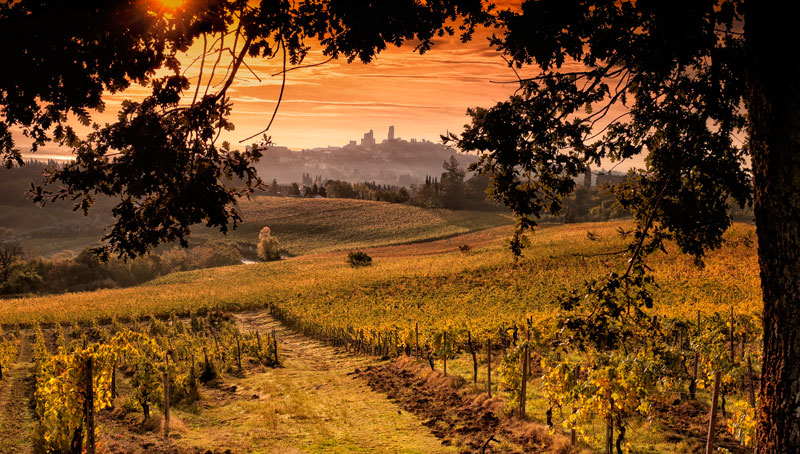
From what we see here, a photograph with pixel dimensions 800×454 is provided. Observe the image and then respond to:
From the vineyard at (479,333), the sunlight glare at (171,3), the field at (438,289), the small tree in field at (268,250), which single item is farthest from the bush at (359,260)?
the sunlight glare at (171,3)

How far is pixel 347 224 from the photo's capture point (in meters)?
127

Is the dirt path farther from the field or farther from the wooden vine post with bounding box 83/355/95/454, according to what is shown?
the field

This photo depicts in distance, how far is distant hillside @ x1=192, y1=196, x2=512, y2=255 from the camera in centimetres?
11125

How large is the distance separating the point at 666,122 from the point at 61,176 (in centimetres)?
905

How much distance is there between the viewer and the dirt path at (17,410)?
1320cm

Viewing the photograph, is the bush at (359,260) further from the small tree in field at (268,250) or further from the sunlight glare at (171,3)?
the sunlight glare at (171,3)

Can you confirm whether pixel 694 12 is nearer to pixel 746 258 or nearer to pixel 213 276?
pixel 746 258

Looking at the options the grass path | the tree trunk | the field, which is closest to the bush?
the field

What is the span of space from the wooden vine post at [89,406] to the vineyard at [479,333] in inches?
2.2

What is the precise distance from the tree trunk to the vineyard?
160 centimetres

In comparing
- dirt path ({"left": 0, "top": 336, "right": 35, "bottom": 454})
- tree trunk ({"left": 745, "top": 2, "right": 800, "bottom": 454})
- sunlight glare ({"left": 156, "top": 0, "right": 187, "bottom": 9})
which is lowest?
dirt path ({"left": 0, "top": 336, "right": 35, "bottom": 454})

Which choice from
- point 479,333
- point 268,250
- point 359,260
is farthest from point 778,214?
point 268,250

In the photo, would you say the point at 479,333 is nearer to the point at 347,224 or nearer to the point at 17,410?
the point at 17,410

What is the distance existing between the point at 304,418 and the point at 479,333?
8146 mm
